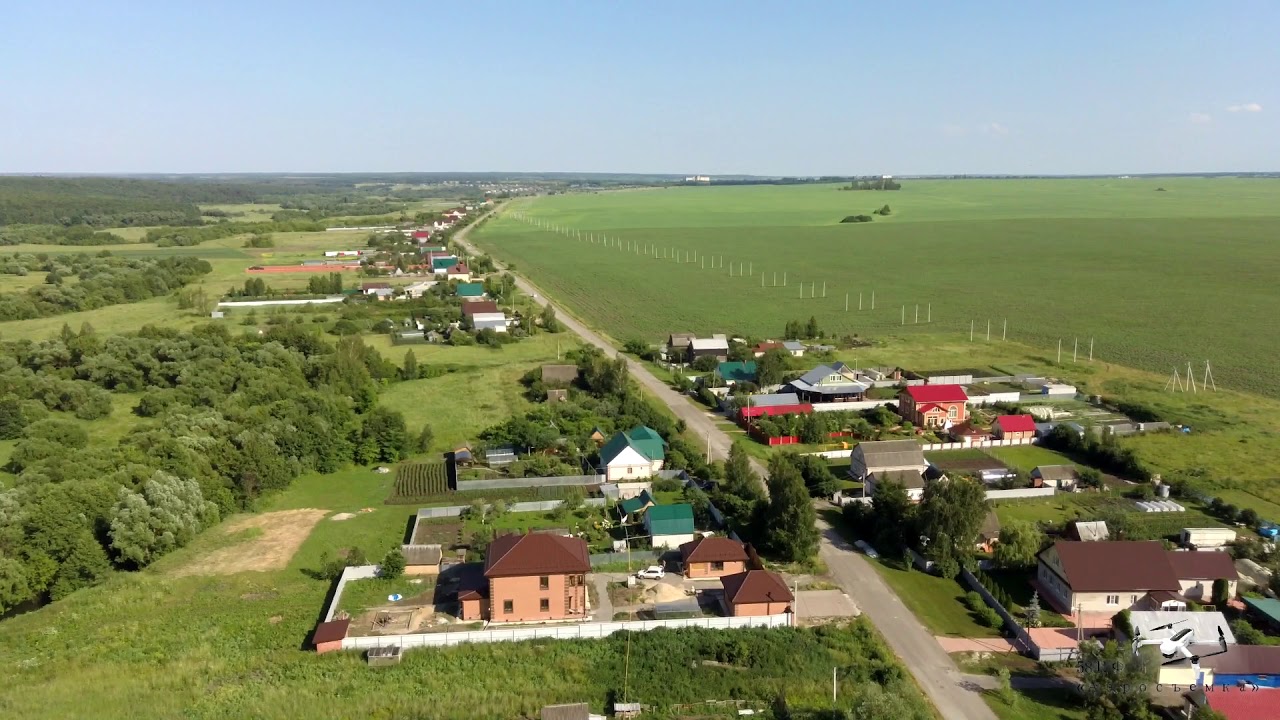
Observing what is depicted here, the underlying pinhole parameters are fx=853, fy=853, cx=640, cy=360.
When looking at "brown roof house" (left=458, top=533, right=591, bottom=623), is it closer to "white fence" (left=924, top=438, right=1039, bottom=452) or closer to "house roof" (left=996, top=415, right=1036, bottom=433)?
"white fence" (left=924, top=438, right=1039, bottom=452)

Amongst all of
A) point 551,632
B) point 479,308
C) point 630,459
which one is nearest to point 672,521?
point 630,459

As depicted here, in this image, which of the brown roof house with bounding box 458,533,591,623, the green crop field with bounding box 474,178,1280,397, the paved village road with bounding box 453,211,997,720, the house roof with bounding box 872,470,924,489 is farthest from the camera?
the green crop field with bounding box 474,178,1280,397

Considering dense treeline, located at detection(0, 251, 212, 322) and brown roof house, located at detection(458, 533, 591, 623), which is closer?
brown roof house, located at detection(458, 533, 591, 623)

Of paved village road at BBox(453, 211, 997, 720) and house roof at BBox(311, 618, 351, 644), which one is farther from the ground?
house roof at BBox(311, 618, 351, 644)

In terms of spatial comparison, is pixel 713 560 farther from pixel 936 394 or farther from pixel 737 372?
pixel 737 372

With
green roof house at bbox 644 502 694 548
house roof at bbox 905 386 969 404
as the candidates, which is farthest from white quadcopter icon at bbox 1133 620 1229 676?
house roof at bbox 905 386 969 404

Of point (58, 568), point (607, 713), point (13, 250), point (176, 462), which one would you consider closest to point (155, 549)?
point (58, 568)

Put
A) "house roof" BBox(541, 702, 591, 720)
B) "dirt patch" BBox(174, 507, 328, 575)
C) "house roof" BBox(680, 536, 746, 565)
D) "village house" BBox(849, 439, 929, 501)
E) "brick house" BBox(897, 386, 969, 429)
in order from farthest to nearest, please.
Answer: "brick house" BBox(897, 386, 969, 429) → "village house" BBox(849, 439, 929, 501) → "dirt patch" BBox(174, 507, 328, 575) → "house roof" BBox(680, 536, 746, 565) → "house roof" BBox(541, 702, 591, 720)
